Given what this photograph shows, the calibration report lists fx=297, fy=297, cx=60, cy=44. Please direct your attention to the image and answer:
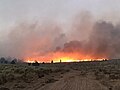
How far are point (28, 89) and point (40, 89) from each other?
4.68 ft

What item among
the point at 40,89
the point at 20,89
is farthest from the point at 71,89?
the point at 20,89

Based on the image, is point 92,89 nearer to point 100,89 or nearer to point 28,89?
point 100,89

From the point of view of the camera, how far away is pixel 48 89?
3198cm

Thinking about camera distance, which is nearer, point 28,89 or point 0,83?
point 28,89

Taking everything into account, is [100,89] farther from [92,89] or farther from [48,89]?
[48,89]

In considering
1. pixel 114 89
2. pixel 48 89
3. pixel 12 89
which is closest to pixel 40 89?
pixel 48 89

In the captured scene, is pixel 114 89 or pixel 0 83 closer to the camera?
pixel 114 89

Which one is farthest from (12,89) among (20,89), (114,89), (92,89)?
(114,89)

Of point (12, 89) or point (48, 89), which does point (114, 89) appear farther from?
point (12, 89)

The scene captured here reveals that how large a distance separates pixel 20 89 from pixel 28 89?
1.09 meters

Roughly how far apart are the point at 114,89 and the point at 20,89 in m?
10.3

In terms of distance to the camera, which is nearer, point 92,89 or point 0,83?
point 92,89

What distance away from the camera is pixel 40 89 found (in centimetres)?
3203

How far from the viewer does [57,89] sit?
31.9 metres
